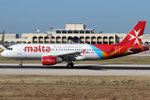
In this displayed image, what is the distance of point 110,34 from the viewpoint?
165 m

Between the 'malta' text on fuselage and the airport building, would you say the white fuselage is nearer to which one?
the 'malta' text on fuselage

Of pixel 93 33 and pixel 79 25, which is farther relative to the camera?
pixel 79 25

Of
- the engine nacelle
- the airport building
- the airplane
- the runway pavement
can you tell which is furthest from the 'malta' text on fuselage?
the airport building

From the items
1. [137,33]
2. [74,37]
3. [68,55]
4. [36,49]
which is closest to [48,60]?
[68,55]

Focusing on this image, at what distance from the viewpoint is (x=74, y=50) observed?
149 ft

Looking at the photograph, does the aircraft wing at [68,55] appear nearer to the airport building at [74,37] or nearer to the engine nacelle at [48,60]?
the engine nacelle at [48,60]

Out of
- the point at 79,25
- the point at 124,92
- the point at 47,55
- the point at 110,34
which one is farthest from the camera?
the point at 79,25

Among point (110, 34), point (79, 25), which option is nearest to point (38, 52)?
point (110, 34)

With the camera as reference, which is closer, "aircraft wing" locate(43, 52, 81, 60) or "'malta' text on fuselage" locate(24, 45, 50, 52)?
"aircraft wing" locate(43, 52, 81, 60)

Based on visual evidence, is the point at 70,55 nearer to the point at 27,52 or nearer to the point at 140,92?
the point at 27,52

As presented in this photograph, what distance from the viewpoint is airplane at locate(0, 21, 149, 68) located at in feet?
144

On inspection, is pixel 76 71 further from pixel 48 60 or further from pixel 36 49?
pixel 36 49

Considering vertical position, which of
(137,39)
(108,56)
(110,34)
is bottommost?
(108,56)

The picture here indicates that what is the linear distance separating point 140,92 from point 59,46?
2569 centimetres
